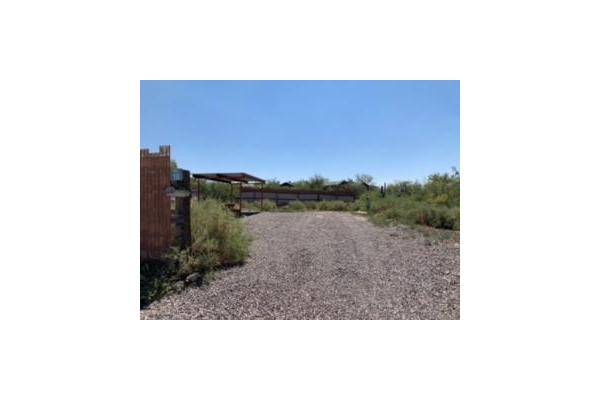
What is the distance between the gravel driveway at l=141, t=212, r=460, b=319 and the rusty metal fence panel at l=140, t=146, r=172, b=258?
1.04 meters

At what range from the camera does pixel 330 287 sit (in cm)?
302

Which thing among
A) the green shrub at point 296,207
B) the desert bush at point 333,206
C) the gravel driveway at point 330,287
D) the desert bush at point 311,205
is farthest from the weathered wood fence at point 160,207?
the desert bush at point 311,205

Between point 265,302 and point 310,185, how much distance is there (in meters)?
22.5

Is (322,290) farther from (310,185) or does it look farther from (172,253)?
(310,185)

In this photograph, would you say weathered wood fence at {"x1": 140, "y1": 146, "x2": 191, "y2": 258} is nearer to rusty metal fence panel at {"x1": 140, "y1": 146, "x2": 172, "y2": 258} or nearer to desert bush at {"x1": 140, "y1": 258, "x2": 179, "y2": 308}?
rusty metal fence panel at {"x1": 140, "y1": 146, "x2": 172, "y2": 258}

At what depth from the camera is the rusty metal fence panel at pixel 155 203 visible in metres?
3.57

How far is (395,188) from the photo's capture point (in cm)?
1535

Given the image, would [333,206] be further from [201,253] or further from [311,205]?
[201,253]

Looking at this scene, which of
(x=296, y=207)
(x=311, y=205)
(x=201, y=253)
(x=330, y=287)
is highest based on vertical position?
(x=311, y=205)

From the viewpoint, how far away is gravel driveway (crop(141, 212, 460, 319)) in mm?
2471

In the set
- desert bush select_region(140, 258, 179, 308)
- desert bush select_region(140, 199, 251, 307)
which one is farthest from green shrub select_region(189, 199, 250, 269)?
desert bush select_region(140, 258, 179, 308)

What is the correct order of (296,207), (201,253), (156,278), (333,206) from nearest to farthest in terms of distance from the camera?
(156,278) → (201,253) → (296,207) → (333,206)

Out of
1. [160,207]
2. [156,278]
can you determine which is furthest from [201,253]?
[160,207]

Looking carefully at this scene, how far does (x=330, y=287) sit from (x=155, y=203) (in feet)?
8.77
